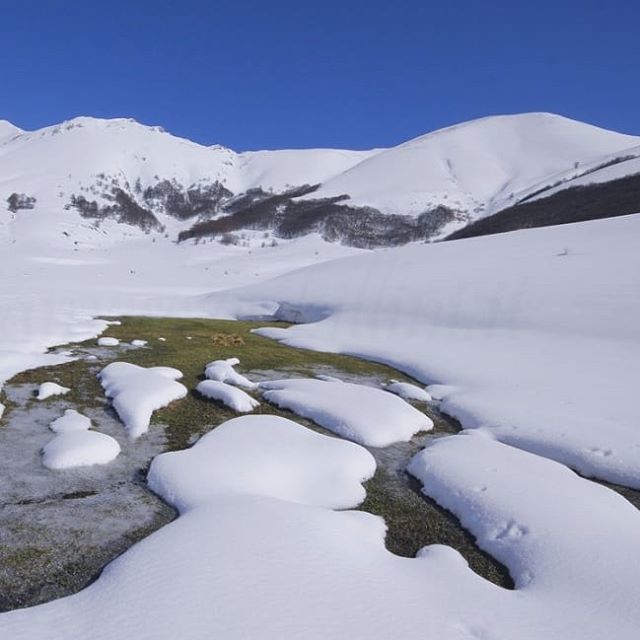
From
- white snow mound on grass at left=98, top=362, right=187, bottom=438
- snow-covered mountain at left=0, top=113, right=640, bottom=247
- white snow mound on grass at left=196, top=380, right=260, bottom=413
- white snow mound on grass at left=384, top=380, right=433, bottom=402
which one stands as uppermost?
snow-covered mountain at left=0, top=113, right=640, bottom=247

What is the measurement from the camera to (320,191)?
152250 millimetres

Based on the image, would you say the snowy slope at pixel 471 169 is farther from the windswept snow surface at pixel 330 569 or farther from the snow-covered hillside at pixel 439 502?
the windswept snow surface at pixel 330 569

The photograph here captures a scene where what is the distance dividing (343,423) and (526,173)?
168333mm

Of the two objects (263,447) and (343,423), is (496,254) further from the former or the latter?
(263,447)

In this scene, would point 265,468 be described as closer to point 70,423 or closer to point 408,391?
point 70,423

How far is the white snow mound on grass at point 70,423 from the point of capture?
1043 cm

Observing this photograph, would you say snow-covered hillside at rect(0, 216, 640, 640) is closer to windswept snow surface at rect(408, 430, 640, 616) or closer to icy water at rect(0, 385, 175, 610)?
windswept snow surface at rect(408, 430, 640, 616)

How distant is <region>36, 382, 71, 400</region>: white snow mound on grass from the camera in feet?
40.9

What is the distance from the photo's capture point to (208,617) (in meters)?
4.98

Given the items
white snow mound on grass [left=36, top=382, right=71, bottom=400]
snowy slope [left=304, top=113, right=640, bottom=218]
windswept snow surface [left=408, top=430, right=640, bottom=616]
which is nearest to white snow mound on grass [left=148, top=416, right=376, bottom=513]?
windswept snow surface [left=408, top=430, right=640, bottom=616]

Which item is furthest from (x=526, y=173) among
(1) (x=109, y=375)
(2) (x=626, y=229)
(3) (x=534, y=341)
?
(1) (x=109, y=375)

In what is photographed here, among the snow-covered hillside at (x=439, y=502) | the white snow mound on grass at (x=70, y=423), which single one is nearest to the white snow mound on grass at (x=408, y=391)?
the snow-covered hillside at (x=439, y=502)

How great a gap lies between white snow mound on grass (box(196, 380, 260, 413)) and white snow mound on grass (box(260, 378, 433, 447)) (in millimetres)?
751

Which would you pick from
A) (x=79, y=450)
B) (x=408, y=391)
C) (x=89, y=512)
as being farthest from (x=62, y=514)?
(x=408, y=391)
